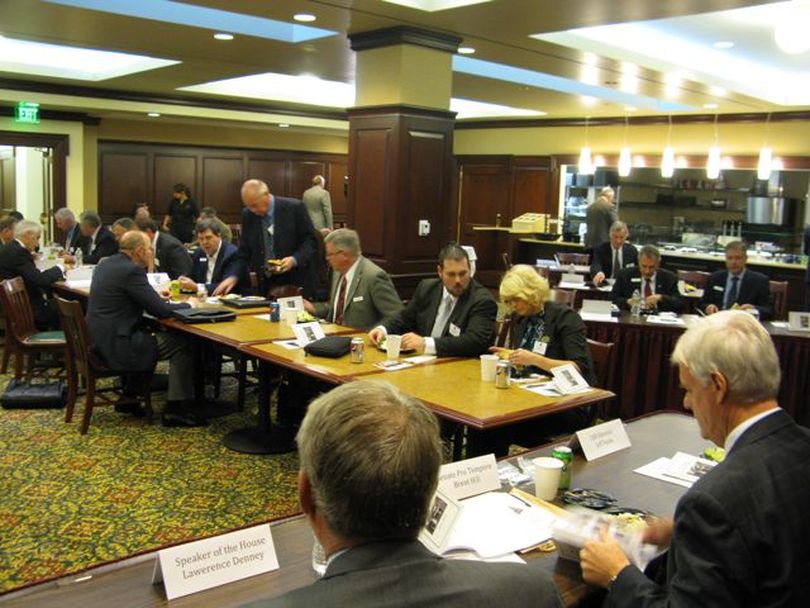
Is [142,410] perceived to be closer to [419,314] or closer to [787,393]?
[419,314]

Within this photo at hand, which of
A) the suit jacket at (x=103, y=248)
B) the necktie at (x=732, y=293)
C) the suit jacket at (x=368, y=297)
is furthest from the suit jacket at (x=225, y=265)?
the necktie at (x=732, y=293)

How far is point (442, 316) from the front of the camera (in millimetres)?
4406

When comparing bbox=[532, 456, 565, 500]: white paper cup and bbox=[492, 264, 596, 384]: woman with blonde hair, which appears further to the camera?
bbox=[492, 264, 596, 384]: woman with blonde hair

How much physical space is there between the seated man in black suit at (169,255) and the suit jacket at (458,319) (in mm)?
3128

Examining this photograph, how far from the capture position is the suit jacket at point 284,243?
6.27 m

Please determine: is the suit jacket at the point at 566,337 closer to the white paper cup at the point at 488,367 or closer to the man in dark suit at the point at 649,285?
the white paper cup at the point at 488,367

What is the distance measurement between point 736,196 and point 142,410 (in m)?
9.51

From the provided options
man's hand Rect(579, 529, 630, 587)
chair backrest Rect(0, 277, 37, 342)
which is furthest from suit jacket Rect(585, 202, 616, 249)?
man's hand Rect(579, 529, 630, 587)

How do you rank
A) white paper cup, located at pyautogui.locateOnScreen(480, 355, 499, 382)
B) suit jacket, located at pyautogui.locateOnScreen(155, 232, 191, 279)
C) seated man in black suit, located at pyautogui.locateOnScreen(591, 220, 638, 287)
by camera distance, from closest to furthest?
white paper cup, located at pyautogui.locateOnScreen(480, 355, 499, 382), suit jacket, located at pyautogui.locateOnScreen(155, 232, 191, 279), seated man in black suit, located at pyautogui.locateOnScreen(591, 220, 638, 287)

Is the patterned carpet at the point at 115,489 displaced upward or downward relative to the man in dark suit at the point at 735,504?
downward

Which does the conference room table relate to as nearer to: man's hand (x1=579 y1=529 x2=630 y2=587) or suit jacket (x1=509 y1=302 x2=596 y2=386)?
man's hand (x1=579 y1=529 x2=630 y2=587)

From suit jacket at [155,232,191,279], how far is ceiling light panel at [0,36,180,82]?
2982 millimetres

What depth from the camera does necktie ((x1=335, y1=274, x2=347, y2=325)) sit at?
5055 millimetres

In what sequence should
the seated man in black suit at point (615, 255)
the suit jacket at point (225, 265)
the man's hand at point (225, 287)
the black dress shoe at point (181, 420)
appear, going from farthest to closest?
the seated man in black suit at point (615, 255), the suit jacket at point (225, 265), the man's hand at point (225, 287), the black dress shoe at point (181, 420)
